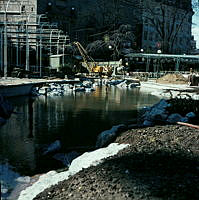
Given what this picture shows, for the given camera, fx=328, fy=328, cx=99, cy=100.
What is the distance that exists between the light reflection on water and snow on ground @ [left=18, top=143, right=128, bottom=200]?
106 centimetres

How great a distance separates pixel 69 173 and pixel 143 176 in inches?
58.7

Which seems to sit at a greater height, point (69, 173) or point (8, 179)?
point (69, 173)

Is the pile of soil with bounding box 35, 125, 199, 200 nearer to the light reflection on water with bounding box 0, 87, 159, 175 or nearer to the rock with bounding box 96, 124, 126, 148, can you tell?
the rock with bounding box 96, 124, 126, 148

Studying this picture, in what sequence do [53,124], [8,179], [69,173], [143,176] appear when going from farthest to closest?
[53,124] < [8,179] < [69,173] < [143,176]

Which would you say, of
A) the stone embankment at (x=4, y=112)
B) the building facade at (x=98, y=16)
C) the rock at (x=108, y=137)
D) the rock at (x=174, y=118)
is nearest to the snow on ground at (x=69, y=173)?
the rock at (x=108, y=137)

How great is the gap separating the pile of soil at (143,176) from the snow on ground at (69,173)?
0.27 m

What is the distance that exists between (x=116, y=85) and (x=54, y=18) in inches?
587

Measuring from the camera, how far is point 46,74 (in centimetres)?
2756

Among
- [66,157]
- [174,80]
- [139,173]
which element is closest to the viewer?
[139,173]

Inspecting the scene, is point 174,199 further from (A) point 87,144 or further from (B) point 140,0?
(B) point 140,0

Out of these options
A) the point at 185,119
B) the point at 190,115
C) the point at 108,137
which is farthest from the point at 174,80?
the point at 108,137

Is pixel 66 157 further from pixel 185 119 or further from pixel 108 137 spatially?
pixel 185 119

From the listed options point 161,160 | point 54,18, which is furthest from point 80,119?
point 54,18

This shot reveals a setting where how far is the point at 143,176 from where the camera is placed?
175 inches
